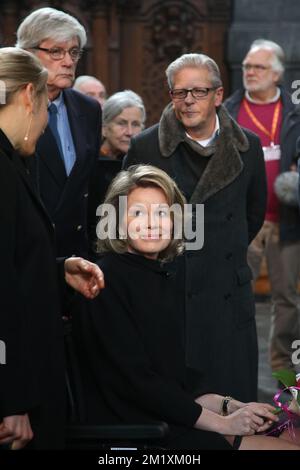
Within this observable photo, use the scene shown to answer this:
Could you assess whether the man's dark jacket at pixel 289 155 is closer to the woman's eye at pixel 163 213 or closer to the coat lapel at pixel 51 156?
the coat lapel at pixel 51 156

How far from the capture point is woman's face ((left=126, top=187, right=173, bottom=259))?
385 cm

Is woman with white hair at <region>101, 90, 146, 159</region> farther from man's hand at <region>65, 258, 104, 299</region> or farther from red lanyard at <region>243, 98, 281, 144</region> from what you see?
man's hand at <region>65, 258, 104, 299</region>

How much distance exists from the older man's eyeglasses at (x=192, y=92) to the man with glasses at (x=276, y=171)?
201 centimetres

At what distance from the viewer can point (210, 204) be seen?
16.4 ft

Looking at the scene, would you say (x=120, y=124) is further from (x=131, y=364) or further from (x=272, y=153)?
(x=131, y=364)

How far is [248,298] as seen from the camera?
513cm

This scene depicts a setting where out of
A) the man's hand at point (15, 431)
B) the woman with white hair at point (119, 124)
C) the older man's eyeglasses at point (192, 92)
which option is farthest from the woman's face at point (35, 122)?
the woman with white hair at point (119, 124)

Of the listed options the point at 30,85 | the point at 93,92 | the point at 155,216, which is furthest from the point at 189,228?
the point at 93,92

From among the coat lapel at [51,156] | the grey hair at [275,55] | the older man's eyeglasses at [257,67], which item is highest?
the grey hair at [275,55]

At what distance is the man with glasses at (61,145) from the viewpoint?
4.73 meters

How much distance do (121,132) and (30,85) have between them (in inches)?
101

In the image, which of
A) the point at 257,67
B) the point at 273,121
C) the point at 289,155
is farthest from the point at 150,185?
the point at 257,67

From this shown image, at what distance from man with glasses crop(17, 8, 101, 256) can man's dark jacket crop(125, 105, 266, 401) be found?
0.34 m

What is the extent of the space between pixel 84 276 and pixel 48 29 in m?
1.45
